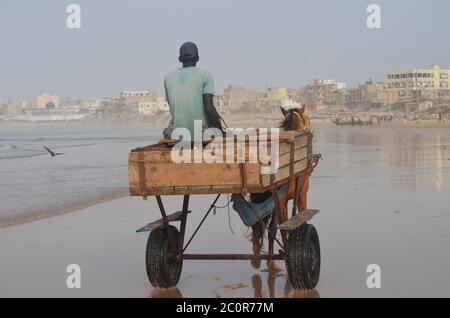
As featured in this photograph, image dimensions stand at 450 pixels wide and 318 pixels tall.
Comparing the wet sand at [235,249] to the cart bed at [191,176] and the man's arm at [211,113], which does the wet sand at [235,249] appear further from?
the man's arm at [211,113]

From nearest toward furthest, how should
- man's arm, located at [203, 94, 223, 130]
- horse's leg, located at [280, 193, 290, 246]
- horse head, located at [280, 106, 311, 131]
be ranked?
man's arm, located at [203, 94, 223, 130]
horse's leg, located at [280, 193, 290, 246]
horse head, located at [280, 106, 311, 131]

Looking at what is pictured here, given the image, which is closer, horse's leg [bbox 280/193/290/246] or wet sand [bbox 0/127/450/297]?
wet sand [bbox 0/127/450/297]

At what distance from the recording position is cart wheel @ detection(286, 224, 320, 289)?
6492 millimetres

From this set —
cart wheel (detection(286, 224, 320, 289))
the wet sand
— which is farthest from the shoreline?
cart wheel (detection(286, 224, 320, 289))

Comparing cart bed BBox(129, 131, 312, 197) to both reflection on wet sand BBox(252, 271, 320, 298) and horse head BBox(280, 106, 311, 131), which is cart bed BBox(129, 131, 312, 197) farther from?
horse head BBox(280, 106, 311, 131)

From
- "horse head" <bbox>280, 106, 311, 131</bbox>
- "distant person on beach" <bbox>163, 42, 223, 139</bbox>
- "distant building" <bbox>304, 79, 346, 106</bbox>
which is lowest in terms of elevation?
"horse head" <bbox>280, 106, 311, 131</bbox>

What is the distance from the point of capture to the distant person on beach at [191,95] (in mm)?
6912

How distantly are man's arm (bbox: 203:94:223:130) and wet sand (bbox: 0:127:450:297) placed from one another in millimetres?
1527

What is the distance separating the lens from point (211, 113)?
22.5 feet

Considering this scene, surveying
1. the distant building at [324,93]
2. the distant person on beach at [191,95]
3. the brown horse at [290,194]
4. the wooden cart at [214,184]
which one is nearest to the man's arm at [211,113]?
the distant person on beach at [191,95]

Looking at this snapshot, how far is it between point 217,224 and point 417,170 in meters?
9.86

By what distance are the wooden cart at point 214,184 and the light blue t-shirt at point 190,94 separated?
1.01ft

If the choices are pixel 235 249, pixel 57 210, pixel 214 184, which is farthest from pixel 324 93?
pixel 214 184

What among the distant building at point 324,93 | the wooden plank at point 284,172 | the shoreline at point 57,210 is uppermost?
the distant building at point 324,93
